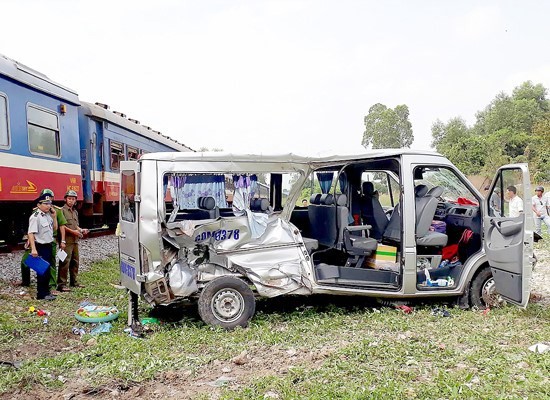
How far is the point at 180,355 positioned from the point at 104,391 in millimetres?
880

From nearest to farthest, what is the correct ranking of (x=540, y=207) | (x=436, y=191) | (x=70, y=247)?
(x=436, y=191) → (x=70, y=247) → (x=540, y=207)

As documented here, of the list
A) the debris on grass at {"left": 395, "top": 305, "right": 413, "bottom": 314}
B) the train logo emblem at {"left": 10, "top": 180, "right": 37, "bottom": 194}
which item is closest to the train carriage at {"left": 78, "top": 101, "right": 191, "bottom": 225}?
the train logo emblem at {"left": 10, "top": 180, "right": 37, "bottom": 194}

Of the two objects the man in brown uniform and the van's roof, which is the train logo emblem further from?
the van's roof

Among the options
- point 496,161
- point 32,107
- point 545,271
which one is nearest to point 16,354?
point 32,107

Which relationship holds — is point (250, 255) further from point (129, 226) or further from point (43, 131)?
point (43, 131)

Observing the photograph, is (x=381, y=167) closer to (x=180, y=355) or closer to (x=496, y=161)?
(x=180, y=355)

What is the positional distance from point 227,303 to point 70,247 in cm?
345

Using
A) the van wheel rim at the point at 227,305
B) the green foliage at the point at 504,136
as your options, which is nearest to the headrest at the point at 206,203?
the van wheel rim at the point at 227,305

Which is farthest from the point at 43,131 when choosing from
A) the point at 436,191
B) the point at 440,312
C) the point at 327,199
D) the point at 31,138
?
the point at 440,312

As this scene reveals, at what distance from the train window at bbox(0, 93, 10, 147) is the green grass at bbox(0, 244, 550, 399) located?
3.15m

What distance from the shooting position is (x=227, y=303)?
547 cm

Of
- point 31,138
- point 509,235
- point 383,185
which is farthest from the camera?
point 31,138

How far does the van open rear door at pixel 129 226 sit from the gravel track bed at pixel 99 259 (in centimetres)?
322

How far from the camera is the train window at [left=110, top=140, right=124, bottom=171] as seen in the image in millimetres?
13434
